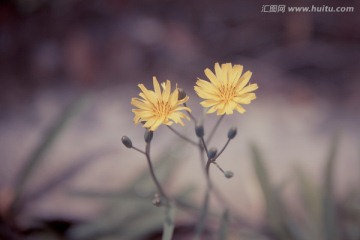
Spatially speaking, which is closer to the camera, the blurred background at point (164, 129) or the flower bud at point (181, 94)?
the flower bud at point (181, 94)

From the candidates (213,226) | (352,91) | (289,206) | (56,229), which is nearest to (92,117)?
(56,229)

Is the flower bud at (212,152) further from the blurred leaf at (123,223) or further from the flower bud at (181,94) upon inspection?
the blurred leaf at (123,223)

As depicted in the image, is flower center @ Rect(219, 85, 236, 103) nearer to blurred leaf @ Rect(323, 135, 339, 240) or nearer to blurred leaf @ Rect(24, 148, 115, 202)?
blurred leaf @ Rect(323, 135, 339, 240)

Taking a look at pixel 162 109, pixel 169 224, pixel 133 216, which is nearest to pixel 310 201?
pixel 133 216

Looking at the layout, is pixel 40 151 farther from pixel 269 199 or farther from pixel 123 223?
pixel 269 199

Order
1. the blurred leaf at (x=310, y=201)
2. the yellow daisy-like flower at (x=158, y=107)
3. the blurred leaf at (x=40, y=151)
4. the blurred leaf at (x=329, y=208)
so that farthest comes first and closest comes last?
the blurred leaf at (x=40, y=151), the blurred leaf at (x=310, y=201), the blurred leaf at (x=329, y=208), the yellow daisy-like flower at (x=158, y=107)

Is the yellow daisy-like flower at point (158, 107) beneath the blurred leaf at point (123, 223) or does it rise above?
above

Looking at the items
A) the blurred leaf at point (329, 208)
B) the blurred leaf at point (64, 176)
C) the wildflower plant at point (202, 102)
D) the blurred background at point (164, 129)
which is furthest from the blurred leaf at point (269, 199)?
the blurred leaf at point (64, 176)

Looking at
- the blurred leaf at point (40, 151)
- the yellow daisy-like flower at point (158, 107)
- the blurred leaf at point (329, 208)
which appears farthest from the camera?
the blurred leaf at point (40, 151)
